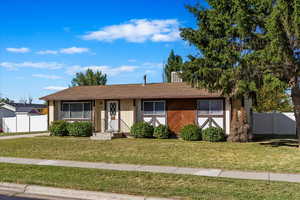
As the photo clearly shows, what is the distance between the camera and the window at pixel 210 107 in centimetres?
1974

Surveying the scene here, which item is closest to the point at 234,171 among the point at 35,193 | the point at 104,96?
the point at 35,193

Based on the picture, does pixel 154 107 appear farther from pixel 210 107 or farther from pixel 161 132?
pixel 210 107

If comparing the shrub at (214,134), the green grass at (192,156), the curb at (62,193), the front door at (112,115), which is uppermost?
the front door at (112,115)

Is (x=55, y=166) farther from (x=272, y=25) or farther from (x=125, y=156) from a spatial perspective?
(x=272, y=25)

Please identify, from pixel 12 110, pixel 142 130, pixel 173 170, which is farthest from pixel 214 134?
pixel 12 110

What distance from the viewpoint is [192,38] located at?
50.2 feet

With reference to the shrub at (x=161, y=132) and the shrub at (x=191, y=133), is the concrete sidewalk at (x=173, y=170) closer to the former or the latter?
the shrub at (x=191, y=133)

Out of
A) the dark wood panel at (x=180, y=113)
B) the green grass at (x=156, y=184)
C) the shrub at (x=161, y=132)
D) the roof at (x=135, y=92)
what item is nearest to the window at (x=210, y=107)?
the dark wood panel at (x=180, y=113)

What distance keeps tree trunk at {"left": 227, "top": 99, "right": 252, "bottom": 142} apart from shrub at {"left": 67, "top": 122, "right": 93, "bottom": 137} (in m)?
9.81

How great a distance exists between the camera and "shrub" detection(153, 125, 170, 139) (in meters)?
20.2

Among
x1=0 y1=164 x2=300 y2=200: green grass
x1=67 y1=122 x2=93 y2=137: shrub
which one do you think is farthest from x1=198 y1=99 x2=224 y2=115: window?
x1=0 y1=164 x2=300 y2=200: green grass

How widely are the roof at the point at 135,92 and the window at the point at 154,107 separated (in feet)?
2.31

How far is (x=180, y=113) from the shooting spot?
68.1 ft

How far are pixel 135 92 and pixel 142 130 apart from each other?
11.2ft
